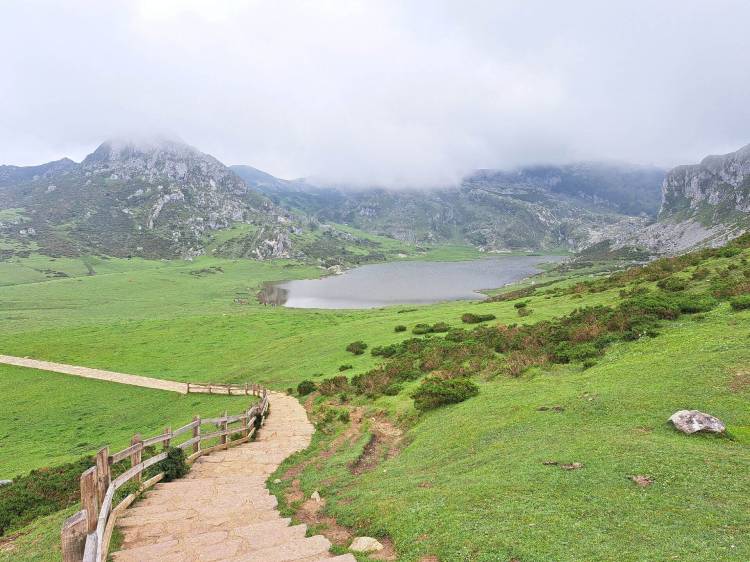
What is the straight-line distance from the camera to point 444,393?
79.1 feet

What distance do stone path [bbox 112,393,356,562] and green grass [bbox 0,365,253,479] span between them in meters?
17.2

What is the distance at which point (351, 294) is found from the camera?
181625 millimetres

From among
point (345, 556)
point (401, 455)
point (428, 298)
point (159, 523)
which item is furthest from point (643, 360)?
point (428, 298)

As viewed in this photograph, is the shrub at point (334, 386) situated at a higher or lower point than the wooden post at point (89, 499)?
lower

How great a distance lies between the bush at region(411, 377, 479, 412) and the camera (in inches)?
934

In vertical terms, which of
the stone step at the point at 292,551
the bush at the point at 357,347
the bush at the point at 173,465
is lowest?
the bush at the point at 357,347

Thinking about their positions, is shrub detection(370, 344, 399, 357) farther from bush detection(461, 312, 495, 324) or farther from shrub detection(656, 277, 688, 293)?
shrub detection(656, 277, 688, 293)

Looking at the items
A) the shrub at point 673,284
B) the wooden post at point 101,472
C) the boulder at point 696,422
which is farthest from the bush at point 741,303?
the wooden post at point 101,472

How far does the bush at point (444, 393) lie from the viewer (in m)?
23.7

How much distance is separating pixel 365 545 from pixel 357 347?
34.2 meters

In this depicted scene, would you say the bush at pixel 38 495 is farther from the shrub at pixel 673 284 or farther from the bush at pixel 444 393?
the shrub at pixel 673 284

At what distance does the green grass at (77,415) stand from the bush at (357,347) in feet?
39.2

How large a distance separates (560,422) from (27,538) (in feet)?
64.9

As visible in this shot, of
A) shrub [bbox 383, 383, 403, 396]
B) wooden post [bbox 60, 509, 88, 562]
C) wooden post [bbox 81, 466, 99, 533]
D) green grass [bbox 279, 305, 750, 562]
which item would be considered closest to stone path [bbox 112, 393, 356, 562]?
wooden post [bbox 81, 466, 99, 533]
